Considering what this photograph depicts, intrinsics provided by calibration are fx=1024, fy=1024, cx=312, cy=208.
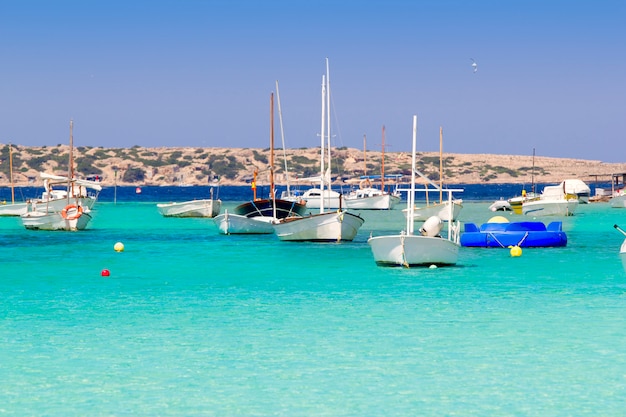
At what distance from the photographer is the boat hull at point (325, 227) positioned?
45.6m

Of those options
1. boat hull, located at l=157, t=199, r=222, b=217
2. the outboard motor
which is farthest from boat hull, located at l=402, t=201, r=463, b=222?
the outboard motor

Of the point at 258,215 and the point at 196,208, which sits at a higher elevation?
the point at 258,215

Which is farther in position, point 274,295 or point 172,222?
point 172,222

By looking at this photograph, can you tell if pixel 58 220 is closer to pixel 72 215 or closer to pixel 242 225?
pixel 72 215

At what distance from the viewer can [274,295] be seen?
26.6 metres

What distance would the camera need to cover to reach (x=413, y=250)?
104 ft

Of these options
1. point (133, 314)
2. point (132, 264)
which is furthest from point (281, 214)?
point (133, 314)

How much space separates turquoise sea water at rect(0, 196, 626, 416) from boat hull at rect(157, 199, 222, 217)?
42.0 meters

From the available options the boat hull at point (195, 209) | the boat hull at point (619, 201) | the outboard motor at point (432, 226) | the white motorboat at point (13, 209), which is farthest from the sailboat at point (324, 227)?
the boat hull at point (619, 201)

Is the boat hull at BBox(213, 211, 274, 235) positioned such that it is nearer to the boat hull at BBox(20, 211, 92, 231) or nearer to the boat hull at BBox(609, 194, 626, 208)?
the boat hull at BBox(20, 211, 92, 231)

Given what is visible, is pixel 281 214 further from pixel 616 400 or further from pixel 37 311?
pixel 616 400

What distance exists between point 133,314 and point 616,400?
11.8m

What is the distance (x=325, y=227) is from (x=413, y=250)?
47.0 ft

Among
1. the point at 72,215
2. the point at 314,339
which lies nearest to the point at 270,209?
the point at 72,215
